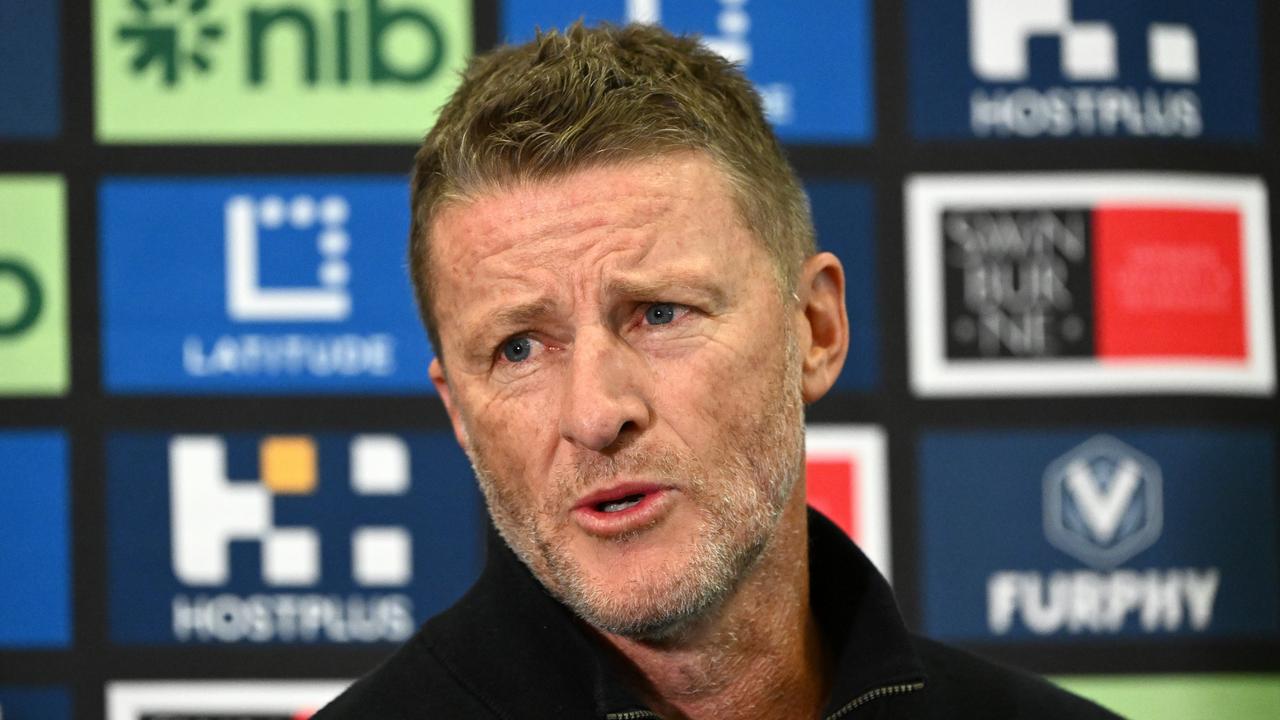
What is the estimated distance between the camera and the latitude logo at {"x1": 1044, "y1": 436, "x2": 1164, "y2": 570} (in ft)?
6.77

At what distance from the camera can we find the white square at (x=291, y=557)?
6.63ft

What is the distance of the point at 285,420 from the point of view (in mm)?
2029

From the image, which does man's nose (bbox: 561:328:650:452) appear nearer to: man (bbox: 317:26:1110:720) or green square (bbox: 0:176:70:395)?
man (bbox: 317:26:1110:720)

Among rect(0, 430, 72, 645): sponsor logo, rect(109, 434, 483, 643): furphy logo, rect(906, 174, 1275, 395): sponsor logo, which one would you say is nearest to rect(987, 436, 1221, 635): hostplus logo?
rect(906, 174, 1275, 395): sponsor logo

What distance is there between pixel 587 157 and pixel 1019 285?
1.12 m

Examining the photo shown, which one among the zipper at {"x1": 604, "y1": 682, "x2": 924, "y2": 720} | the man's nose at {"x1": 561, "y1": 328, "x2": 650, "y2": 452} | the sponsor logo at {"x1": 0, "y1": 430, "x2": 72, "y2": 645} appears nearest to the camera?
the man's nose at {"x1": 561, "y1": 328, "x2": 650, "y2": 452}

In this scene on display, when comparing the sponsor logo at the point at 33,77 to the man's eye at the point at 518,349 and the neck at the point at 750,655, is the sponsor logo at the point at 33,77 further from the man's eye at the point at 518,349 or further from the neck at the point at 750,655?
the neck at the point at 750,655

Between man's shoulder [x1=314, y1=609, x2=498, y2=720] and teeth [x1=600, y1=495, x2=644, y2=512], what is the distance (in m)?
0.20

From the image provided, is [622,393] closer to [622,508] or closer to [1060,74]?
[622,508]

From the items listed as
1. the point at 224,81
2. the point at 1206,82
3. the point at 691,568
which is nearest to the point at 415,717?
the point at 691,568

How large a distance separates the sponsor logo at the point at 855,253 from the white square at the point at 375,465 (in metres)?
0.64

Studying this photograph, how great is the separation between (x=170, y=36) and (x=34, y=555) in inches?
29.9

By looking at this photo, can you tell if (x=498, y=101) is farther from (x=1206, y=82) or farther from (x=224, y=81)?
(x=1206, y=82)

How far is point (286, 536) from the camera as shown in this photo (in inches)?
79.7
